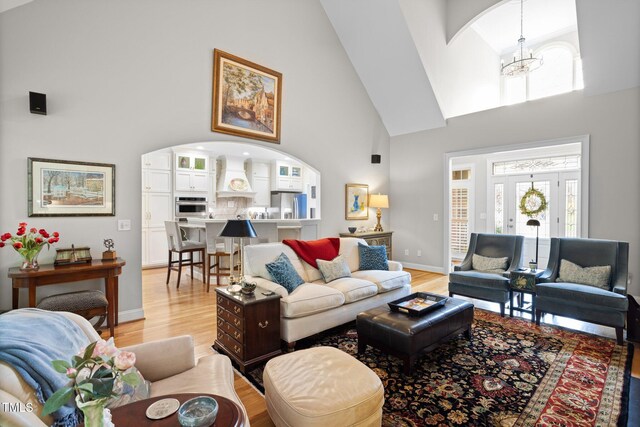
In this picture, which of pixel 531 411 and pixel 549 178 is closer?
pixel 531 411

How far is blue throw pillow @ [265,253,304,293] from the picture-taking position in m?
3.13

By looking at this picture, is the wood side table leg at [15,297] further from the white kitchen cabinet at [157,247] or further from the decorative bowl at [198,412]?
the white kitchen cabinet at [157,247]

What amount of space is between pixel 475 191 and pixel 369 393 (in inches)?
276

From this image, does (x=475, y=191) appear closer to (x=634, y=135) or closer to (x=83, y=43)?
(x=634, y=135)

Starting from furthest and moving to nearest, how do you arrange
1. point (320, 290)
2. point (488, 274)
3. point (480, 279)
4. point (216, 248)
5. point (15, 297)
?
1. point (216, 248)
2. point (488, 274)
3. point (480, 279)
4. point (320, 290)
5. point (15, 297)

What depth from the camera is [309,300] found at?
2928 millimetres

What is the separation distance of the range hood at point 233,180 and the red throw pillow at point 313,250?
4.52 m

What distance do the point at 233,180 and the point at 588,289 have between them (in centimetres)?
713

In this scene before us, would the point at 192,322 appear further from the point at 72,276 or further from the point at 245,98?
the point at 245,98

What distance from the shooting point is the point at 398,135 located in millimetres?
6996

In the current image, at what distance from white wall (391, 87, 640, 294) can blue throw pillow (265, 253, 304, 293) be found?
13.3 ft

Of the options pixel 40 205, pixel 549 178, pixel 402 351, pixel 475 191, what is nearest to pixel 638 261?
pixel 549 178

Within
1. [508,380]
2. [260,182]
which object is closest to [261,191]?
[260,182]

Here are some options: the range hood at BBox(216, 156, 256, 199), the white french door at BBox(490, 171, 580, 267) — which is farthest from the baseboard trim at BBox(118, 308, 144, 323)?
the white french door at BBox(490, 171, 580, 267)
